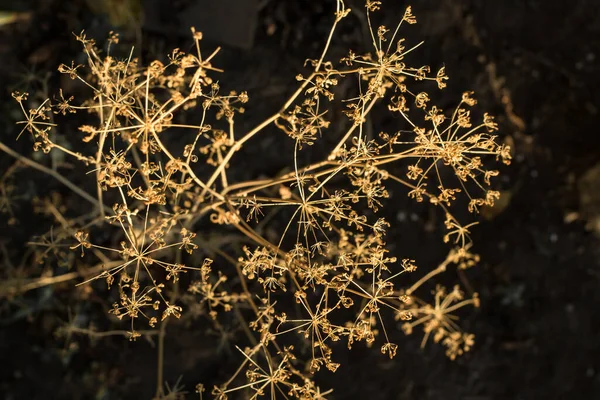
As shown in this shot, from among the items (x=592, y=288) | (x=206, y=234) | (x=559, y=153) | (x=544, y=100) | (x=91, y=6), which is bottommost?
(x=592, y=288)

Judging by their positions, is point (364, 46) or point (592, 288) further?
point (592, 288)

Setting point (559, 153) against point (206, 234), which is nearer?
point (206, 234)

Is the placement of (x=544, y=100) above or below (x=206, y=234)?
above

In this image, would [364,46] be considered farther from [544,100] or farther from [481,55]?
[544,100]

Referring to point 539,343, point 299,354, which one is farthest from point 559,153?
point 299,354

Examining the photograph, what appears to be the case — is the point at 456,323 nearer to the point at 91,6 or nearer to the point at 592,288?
the point at 592,288

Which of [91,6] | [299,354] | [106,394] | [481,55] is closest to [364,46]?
[481,55]
